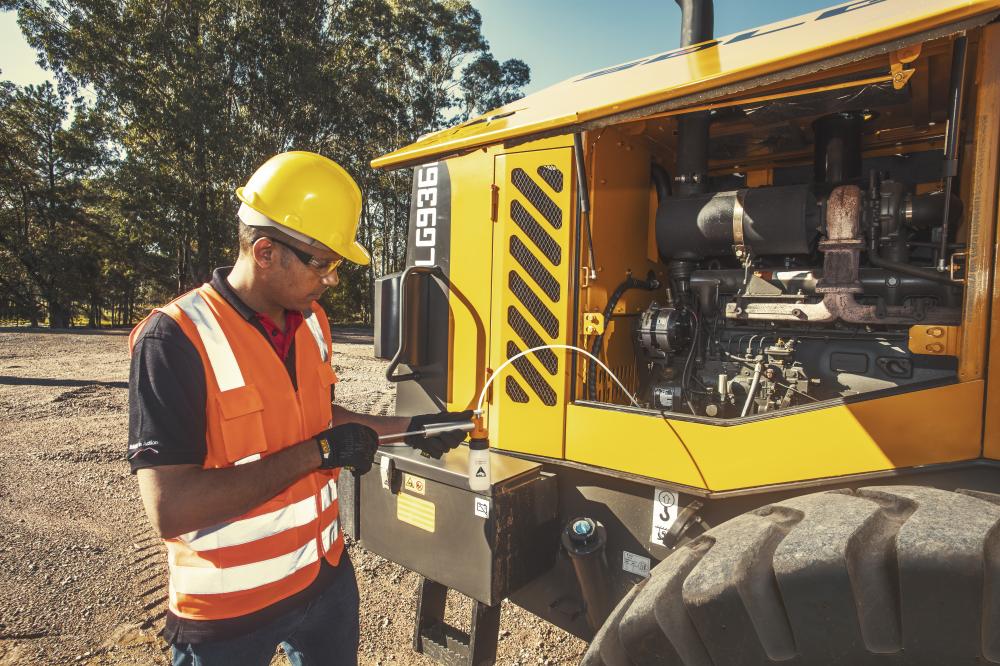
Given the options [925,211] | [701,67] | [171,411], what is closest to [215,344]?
[171,411]

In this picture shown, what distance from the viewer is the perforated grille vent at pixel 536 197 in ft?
8.18

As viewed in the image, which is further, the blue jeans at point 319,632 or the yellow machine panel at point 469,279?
the yellow machine panel at point 469,279

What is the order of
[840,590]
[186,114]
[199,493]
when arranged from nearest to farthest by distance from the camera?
[840,590]
[199,493]
[186,114]

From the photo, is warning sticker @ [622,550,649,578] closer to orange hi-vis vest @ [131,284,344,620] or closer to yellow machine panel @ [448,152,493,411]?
yellow machine panel @ [448,152,493,411]

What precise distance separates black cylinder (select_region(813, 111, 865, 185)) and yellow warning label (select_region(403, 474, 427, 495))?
2173 mm

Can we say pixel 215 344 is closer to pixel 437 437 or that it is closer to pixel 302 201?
pixel 302 201

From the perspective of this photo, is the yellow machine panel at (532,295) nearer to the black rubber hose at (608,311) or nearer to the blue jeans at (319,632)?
the black rubber hose at (608,311)

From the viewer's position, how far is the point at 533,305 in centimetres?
256

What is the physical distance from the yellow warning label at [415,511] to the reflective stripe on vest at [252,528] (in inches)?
25.1

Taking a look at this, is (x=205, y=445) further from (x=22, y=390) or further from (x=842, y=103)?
(x=22, y=390)

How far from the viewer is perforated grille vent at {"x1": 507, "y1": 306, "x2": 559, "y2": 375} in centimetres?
252

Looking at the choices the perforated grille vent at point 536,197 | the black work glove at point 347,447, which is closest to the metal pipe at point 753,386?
the perforated grille vent at point 536,197

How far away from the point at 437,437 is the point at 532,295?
73cm

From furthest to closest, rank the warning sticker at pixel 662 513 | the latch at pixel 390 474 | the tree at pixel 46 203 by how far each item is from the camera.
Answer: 1. the tree at pixel 46 203
2. the latch at pixel 390 474
3. the warning sticker at pixel 662 513
